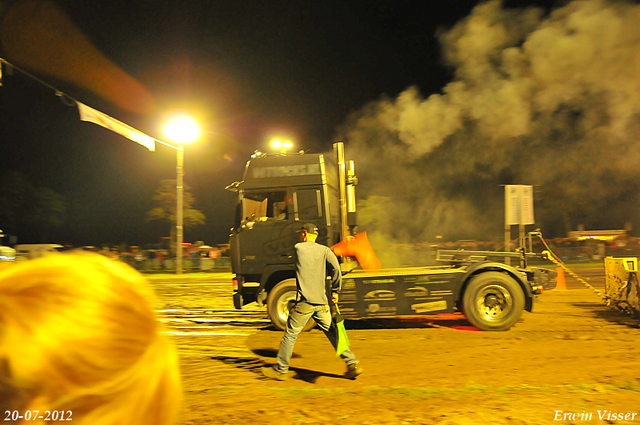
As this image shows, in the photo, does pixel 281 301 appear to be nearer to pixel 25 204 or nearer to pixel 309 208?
pixel 309 208

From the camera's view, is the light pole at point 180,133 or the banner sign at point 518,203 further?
the light pole at point 180,133

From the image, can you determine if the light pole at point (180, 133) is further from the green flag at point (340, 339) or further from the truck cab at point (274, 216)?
the green flag at point (340, 339)

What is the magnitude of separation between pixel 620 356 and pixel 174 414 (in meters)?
7.19

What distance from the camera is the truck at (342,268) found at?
320 inches

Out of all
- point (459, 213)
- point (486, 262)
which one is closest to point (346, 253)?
point (486, 262)

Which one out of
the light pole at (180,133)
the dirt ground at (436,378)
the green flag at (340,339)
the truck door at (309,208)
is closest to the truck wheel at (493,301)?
the dirt ground at (436,378)

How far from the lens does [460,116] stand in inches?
612

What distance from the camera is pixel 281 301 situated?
8.49 metres

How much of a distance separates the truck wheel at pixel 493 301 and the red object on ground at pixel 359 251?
6.16 ft

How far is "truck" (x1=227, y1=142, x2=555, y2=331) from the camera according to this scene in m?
8.12

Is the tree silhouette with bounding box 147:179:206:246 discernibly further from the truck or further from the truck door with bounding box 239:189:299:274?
the truck door with bounding box 239:189:299:274

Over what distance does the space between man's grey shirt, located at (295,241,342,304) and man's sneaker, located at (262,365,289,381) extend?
97cm

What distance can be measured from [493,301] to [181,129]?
19.3 m

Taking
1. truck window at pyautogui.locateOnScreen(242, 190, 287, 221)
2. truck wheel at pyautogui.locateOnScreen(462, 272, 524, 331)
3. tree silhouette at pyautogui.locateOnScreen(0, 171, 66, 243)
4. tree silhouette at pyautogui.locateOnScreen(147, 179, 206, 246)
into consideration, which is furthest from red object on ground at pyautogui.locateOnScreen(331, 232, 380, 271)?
tree silhouette at pyautogui.locateOnScreen(0, 171, 66, 243)
